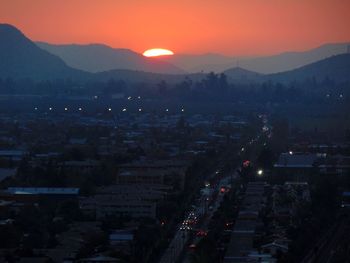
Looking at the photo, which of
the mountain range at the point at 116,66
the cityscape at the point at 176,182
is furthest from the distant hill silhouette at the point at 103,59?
the cityscape at the point at 176,182

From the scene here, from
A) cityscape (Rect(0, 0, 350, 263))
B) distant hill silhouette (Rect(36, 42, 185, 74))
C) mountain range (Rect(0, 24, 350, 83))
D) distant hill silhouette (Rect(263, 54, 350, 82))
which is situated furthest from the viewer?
distant hill silhouette (Rect(36, 42, 185, 74))

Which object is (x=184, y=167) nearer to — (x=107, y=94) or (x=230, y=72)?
Answer: (x=107, y=94)

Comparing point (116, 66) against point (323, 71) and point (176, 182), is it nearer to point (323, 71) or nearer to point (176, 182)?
point (323, 71)

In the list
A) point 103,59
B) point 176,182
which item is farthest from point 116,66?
point 176,182

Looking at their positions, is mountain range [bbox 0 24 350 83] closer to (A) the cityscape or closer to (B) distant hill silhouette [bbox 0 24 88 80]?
(B) distant hill silhouette [bbox 0 24 88 80]

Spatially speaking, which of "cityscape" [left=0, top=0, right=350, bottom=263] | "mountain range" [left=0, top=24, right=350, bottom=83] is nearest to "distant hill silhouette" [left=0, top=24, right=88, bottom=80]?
"mountain range" [left=0, top=24, right=350, bottom=83]
